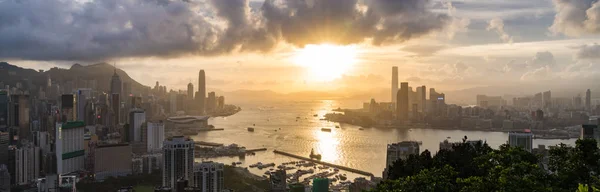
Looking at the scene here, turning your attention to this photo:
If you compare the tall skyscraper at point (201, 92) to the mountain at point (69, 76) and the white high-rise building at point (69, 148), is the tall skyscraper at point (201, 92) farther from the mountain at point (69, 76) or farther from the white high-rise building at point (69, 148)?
the white high-rise building at point (69, 148)

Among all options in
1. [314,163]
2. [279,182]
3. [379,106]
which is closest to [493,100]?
[379,106]

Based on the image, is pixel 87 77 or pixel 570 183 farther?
pixel 87 77

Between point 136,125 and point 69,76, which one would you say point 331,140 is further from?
point 69,76

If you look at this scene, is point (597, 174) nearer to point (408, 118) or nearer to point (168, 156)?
point (168, 156)

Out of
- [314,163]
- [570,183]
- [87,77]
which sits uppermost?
[87,77]

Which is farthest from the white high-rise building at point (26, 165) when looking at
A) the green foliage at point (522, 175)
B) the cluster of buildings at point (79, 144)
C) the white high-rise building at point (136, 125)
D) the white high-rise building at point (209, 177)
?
the green foliage at point (522, 175)

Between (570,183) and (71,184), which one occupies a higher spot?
(570,183)

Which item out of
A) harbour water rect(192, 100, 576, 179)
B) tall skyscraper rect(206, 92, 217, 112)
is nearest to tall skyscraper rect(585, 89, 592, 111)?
harbour water rect(192, 100, 576, 179)

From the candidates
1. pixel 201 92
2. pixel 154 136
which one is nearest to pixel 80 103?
pixel 154 136
